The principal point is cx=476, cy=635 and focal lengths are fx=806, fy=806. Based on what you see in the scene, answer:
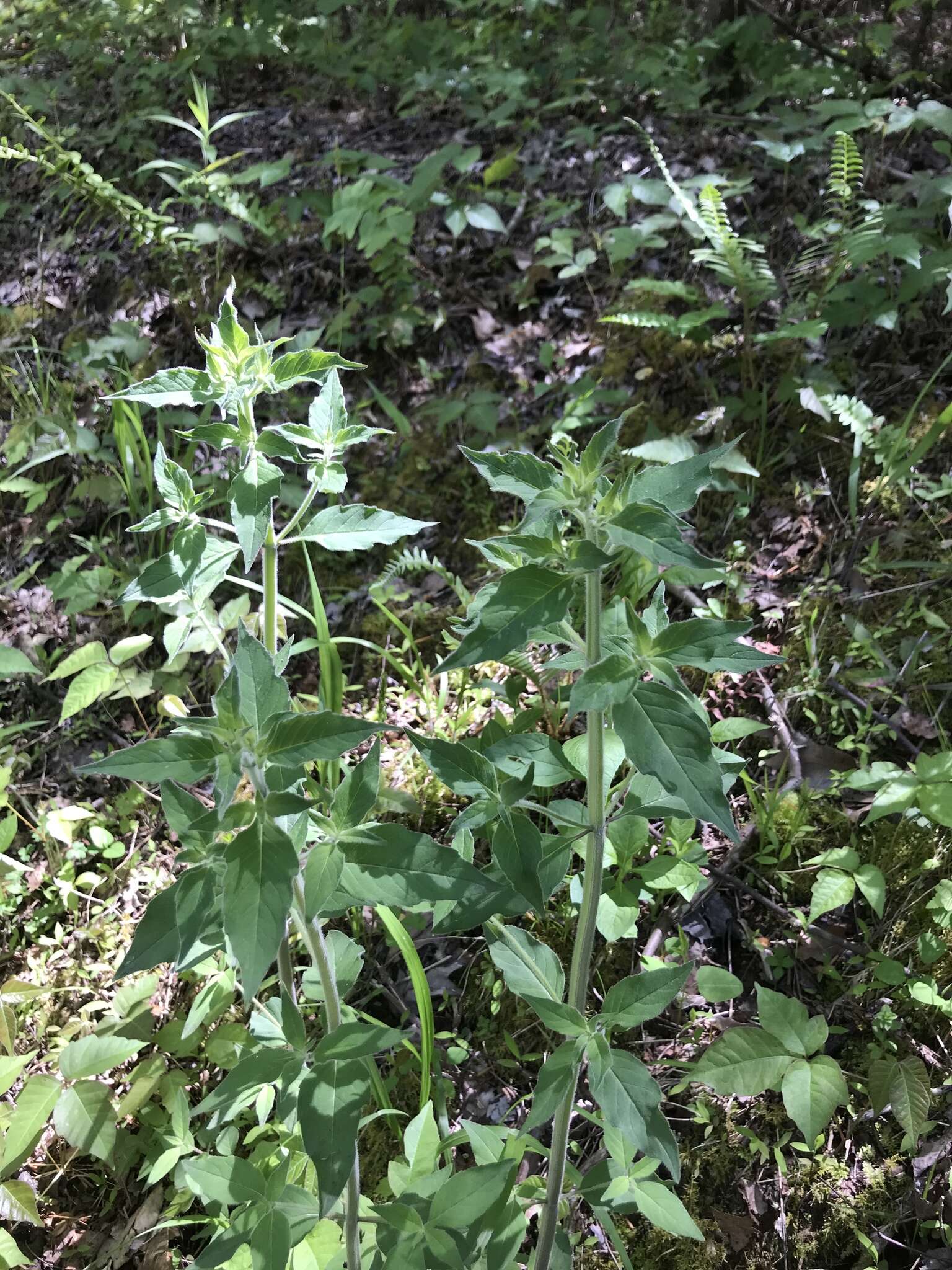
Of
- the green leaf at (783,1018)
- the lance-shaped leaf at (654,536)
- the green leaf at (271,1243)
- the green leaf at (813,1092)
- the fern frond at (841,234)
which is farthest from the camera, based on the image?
the fern frond at (841,234)

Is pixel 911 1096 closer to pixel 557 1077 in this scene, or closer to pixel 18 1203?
pixel 557 1077

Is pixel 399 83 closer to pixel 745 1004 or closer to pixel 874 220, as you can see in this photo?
pixel 874 220

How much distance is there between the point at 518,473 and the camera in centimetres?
117

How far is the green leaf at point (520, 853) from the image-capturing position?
3.73 ft

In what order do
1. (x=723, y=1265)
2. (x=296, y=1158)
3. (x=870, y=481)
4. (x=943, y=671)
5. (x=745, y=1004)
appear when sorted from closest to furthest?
(x=296, y=1158), (x=723, y=1265), (x=745, y=1004), (x=943, y=671), (x=870, y=481)

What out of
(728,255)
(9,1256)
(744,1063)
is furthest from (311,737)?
(728,255)

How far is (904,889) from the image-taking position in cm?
219

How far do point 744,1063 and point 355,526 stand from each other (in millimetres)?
1438

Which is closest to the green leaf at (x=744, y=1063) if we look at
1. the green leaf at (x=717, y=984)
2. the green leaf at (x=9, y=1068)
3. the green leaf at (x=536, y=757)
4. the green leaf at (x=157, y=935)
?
the green leaf at (x=717, y=984)

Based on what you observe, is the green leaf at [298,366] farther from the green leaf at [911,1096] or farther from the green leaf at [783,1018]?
the green leaf at [911,1096]

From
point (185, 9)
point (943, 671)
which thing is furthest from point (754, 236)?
point (185, 9)

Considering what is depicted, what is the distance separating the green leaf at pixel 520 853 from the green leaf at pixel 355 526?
0.54 metres

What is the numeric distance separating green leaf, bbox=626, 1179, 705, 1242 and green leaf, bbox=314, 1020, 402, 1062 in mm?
610

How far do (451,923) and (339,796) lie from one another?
25 cm
